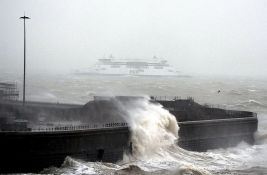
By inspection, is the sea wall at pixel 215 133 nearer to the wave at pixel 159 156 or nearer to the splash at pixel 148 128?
the wave at pixel 159 156

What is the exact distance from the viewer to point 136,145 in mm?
23547

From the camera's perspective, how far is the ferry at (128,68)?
14250 centimetres

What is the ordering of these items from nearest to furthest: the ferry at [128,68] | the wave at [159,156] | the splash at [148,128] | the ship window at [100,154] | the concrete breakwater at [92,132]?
the concrete breakwater at [92,132] → the wave at [159,156] → the ship window at [100,154] → the splash at [148,128] → the ferry at [128,68]

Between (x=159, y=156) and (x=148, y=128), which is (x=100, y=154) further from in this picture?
(x=148, y=128)

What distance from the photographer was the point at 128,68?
14462 cm

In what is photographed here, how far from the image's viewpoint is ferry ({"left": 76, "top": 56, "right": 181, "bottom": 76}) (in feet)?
468

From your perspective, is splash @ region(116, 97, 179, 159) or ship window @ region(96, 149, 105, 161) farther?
splash @ region(116, 97, 179, 159)

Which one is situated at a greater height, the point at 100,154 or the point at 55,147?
the point at 55,147

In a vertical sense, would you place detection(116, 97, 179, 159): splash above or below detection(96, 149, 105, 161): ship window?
above

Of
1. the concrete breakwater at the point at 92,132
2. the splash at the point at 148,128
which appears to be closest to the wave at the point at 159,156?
the splash at the point at 148,128

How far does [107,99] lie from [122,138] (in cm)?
536

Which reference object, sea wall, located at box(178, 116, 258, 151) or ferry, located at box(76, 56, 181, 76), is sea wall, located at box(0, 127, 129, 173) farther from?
ferry, located at box(76, 56, 181, 76)

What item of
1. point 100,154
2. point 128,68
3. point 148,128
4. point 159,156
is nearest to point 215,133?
point 148,128

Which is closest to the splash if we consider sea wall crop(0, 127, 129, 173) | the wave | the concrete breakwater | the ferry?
the wave
